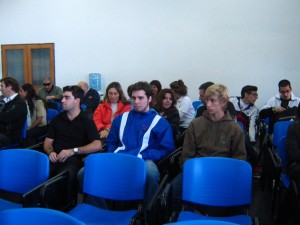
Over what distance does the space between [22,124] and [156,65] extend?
3370mm

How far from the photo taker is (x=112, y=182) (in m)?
1.98

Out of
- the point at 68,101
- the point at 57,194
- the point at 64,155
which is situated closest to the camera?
the point at 57,194

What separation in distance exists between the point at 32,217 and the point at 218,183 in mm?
1108

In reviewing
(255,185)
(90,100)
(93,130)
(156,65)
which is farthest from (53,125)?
(156,65)

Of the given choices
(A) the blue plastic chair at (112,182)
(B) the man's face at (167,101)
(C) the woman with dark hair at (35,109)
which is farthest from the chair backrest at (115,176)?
(C) the woman with dark hair at (35,109)

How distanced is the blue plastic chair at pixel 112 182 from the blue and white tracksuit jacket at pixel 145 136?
494 millimetres

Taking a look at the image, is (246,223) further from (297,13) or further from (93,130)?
(297,13)

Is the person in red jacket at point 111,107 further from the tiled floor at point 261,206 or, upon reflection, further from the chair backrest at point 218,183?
the chair backrest at point 218,183

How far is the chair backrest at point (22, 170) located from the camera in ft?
6.64

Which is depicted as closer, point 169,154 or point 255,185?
point 169,154

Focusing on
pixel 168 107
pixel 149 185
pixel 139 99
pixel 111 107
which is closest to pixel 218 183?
pixel 149 185

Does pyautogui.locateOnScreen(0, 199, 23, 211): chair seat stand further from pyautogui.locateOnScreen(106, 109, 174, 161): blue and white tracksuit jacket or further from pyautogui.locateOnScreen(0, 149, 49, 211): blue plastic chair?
pyautogui.locateOnScreen(106, 109, 174, 161): blue and white tracksuit jacket

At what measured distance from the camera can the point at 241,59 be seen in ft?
19.2

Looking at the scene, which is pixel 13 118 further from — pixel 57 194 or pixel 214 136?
pixel 214 136
